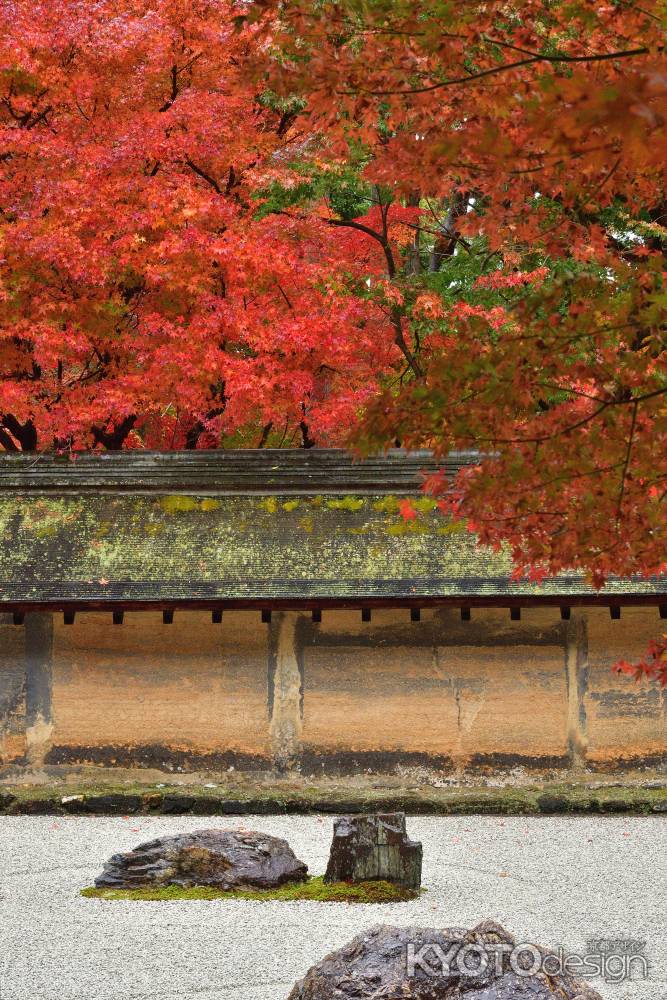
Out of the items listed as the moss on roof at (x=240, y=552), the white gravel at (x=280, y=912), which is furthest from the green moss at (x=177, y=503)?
the white gravel at (x=280, y=912)

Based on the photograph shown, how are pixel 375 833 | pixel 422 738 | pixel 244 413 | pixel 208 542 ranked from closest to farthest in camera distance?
pixel 375 833, pixel 422 738, pixel 208 542, pixel 244 413

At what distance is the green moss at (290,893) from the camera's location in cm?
964

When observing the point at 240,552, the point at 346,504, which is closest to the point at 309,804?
the point at 240,552

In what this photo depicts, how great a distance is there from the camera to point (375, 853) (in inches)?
390

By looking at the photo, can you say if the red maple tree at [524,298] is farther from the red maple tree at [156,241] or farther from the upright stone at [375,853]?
the red maple tree at [156,241]

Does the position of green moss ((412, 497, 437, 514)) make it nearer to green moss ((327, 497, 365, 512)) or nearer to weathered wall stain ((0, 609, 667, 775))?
green moss ((327, 497, 365, 512))

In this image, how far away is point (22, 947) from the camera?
823cm

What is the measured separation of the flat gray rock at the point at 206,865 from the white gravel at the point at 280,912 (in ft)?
1.51

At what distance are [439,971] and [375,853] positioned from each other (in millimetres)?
4286

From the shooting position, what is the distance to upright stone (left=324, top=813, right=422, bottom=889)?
986 cm

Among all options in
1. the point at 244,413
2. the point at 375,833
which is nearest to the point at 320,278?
the point at 244,413

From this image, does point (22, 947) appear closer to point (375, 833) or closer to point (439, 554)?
point (375, 833)

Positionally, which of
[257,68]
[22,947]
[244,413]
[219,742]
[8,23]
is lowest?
[22,947]

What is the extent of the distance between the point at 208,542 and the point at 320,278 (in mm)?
4210
